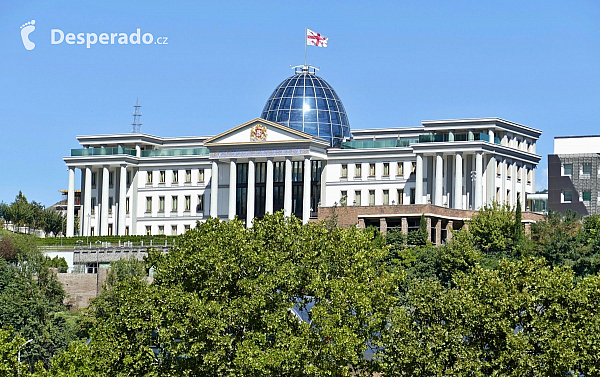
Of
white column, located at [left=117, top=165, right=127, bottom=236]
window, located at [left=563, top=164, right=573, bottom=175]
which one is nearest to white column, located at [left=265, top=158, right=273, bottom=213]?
white column, located at [left=117, top=165, right=127, bottom=236]

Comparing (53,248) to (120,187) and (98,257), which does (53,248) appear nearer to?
(98,257)

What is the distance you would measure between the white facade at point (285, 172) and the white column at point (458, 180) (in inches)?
3.7

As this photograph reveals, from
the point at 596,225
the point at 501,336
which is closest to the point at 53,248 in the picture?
the point at 596,225

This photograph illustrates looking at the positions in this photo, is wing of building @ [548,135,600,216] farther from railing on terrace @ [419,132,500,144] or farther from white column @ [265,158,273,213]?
white column @ [265,158,273,213]

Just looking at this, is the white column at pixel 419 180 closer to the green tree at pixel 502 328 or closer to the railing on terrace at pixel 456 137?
the railing on terrace at pixel 456 137

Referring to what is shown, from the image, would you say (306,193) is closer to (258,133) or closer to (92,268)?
(258,133)

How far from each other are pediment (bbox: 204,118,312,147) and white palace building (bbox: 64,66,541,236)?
0.10m

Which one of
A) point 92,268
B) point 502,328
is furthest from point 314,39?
point 502,328

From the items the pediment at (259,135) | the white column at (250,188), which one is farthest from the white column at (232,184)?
the pediment at (259,135)

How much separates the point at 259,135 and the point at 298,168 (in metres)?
5.04

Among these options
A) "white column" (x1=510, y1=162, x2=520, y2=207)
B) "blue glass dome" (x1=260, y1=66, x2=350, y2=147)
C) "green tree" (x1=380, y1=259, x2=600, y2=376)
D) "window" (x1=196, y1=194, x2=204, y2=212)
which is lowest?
"green tree" (x1=380, y1=259, x2=600, y2=376)

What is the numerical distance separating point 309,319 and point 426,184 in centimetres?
5635

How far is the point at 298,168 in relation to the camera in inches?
5369

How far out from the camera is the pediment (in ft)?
439
